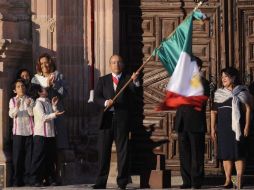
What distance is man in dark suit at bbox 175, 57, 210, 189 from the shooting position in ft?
59.9

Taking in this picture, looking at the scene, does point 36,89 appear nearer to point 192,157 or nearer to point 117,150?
point 117,150

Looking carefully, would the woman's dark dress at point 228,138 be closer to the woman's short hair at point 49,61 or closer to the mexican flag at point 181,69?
the mexican flag at point 181,69

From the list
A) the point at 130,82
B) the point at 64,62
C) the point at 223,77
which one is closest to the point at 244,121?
the point at 223,77


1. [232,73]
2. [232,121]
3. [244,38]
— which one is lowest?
[232,121]

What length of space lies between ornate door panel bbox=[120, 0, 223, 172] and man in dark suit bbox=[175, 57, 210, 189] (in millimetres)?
1112

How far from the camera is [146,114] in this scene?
19656 mm

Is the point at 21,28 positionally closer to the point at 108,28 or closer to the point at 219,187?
the point at 108,28

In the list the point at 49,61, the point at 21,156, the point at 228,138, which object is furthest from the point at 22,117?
the point at 228,138

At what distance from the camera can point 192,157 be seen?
722 inches

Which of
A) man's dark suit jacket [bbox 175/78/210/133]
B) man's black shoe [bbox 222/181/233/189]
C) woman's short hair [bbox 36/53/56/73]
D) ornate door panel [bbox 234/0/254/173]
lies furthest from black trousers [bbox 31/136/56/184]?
ornate door panel [bbox 234/0/254/173]

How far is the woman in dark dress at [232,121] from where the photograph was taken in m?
18.3

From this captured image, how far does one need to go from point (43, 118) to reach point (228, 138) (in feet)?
9.59

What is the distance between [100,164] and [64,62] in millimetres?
1957

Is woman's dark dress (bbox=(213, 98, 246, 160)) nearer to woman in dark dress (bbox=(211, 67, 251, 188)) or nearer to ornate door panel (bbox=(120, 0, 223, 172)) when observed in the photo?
woman in dark dress (bbox=(211, 67, 251, 188))
